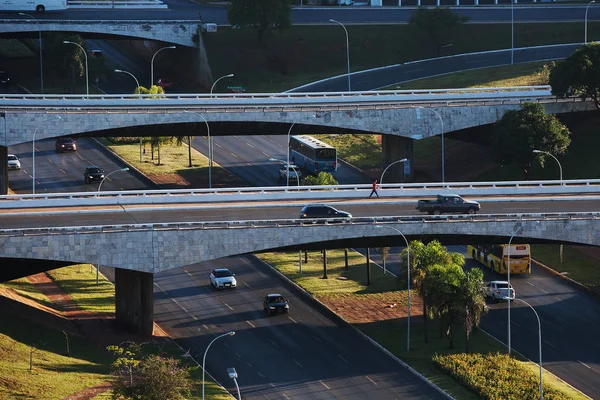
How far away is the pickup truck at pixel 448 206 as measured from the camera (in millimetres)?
119000

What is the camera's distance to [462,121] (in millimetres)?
156750

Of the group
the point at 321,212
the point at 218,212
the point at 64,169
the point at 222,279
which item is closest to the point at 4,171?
the point at 64,169

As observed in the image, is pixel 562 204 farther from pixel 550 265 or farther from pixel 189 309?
pixel 189 309

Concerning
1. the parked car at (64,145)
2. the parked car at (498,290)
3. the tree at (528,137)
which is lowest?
the parked car at (498,290)

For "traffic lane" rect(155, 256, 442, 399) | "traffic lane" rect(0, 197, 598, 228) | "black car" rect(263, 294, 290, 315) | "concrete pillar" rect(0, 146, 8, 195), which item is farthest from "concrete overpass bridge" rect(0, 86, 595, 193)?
"black car" rect(263, 294, 290, 315)

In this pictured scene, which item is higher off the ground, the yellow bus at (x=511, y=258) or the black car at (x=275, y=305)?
the yellow bus at (x=511, y=258)

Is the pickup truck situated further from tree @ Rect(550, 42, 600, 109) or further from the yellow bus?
tree @ Rect(550, 42, 600, 109)

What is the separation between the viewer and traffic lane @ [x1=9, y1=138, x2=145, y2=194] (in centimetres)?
15662

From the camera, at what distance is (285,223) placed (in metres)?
113

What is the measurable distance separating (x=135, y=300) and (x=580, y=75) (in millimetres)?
64432

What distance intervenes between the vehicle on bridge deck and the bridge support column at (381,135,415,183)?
6283 millimetres

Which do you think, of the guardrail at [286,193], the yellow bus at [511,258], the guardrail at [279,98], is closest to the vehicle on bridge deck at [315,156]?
the guardrail at [279,98]

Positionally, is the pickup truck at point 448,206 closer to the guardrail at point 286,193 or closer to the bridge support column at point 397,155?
the guardrail at point 286,193

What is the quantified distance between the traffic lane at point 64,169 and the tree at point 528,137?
41428 millimetres
